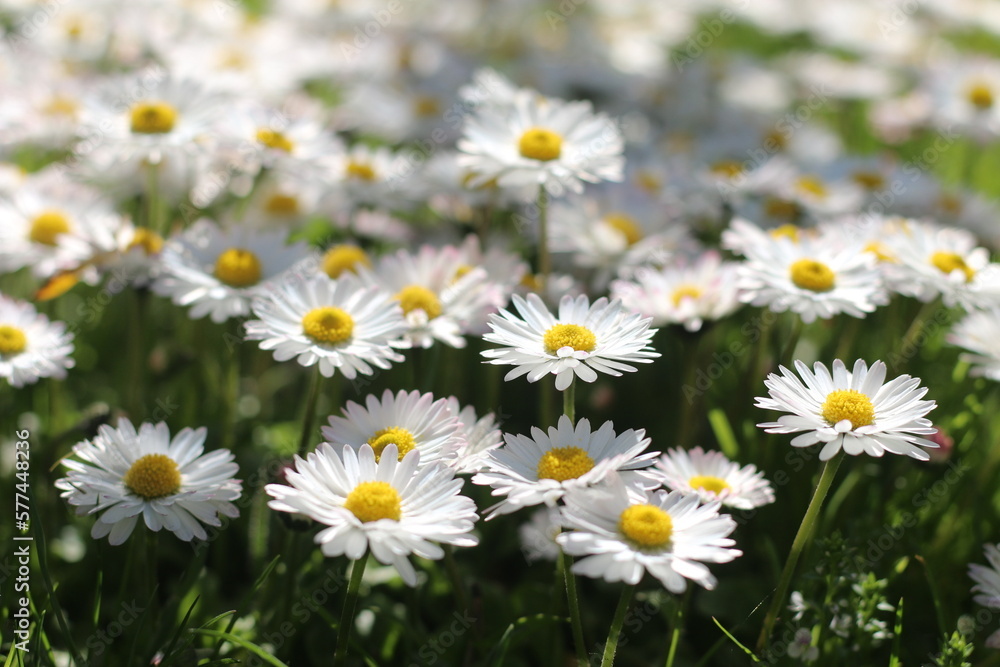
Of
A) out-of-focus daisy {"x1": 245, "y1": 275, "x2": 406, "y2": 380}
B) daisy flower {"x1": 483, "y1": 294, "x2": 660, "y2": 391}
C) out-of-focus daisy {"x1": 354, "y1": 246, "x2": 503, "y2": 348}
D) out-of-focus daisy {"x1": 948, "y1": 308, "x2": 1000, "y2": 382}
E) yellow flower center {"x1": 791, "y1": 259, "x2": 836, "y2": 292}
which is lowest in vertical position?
out-of-focus daisy {"x1": 354, "y1": 246, "x2": 503, "y2": 348}

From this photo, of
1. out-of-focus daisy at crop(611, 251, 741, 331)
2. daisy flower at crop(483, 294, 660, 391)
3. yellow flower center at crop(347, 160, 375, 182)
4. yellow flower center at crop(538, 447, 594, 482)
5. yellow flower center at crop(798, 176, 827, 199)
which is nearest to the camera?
yellow flower center at crop(538, 447, 594, 482)

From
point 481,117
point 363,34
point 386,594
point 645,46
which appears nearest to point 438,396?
point 386,594

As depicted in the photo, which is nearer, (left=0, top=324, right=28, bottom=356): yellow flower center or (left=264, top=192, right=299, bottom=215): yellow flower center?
(left=0, top=324, right=28, bottom=356): yellow flower center

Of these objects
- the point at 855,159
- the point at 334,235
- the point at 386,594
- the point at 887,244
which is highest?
the point at 887,244

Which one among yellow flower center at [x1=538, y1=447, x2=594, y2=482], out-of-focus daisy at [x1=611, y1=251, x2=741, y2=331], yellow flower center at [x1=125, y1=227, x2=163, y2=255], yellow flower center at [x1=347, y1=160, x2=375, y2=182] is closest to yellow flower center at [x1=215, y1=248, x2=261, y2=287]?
yellow flower center at [x1=125, y1=227, x2=163, y2=255]

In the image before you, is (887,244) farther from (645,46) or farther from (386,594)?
(645,46)

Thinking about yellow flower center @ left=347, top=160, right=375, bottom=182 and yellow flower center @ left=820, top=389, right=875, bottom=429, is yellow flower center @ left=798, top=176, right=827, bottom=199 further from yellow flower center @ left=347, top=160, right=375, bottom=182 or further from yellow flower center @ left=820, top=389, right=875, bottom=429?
yellow flower center @ left=820, top=389, right=875, bottom=429

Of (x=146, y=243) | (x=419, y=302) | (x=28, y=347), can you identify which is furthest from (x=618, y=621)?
(x=146, y=243)
